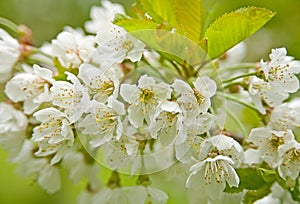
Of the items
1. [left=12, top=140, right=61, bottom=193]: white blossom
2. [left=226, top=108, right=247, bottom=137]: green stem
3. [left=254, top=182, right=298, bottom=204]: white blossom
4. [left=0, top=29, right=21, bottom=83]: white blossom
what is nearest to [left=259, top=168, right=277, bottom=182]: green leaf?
[left=254, top=182, right=298, bottom=204]: white blossom

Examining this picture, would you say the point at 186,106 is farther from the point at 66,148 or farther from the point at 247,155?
the point at 66,148

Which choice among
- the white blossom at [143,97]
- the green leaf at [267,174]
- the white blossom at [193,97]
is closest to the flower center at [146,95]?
the white blossom at [143,97]

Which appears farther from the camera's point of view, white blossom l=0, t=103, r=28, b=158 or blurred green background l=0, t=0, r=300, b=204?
blurred green background l=0, t=0, r=300, b=204

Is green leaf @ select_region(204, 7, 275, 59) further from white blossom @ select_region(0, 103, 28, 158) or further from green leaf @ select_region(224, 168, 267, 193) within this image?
white blossom @ select_region(0, 103, 28, 158)

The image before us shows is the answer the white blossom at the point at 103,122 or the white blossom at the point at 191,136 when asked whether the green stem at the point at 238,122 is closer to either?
the white blossom at the point at 191,136

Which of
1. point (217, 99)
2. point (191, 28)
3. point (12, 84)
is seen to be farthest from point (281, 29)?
point (12, 84)

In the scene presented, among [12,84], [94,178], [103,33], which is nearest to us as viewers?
[103,33]
